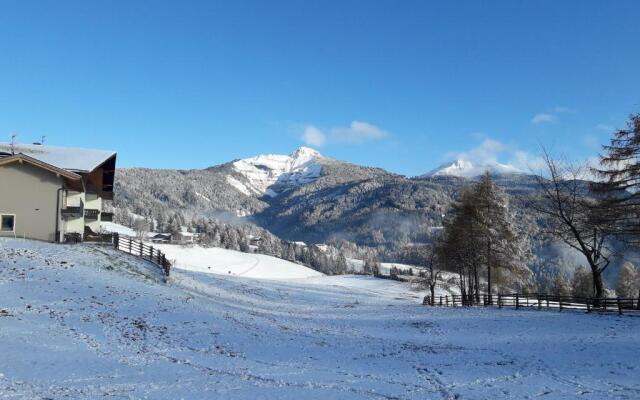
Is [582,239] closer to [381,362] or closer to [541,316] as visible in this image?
[541,316]

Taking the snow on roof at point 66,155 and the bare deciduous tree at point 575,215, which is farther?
the snow on roof at point 66,155

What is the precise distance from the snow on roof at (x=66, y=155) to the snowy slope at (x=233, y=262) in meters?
66.8

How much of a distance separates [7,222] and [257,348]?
29457 mm

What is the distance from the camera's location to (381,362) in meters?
19.6

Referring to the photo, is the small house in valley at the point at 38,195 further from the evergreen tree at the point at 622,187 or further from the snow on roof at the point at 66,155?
the evergreen tree at the point at 622,187

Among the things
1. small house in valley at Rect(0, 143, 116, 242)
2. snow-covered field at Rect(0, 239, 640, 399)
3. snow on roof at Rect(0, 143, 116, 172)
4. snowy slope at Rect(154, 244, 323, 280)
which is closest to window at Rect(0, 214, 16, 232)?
small house in valley at Rect(0, 143, 116, 242)

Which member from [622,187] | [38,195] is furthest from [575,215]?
[38,195]

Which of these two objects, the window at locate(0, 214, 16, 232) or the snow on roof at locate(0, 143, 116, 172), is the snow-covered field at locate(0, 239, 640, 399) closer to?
the window at locate(0, 214, 16, 232)

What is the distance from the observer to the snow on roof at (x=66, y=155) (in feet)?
139

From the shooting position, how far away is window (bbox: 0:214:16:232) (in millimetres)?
38531

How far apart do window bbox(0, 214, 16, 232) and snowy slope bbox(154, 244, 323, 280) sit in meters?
74.5

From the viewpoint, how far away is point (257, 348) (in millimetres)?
20484

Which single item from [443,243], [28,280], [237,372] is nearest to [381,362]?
[237,372]

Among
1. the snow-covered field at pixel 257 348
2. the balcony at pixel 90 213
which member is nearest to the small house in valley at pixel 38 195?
the balcony at pixel 90 213
